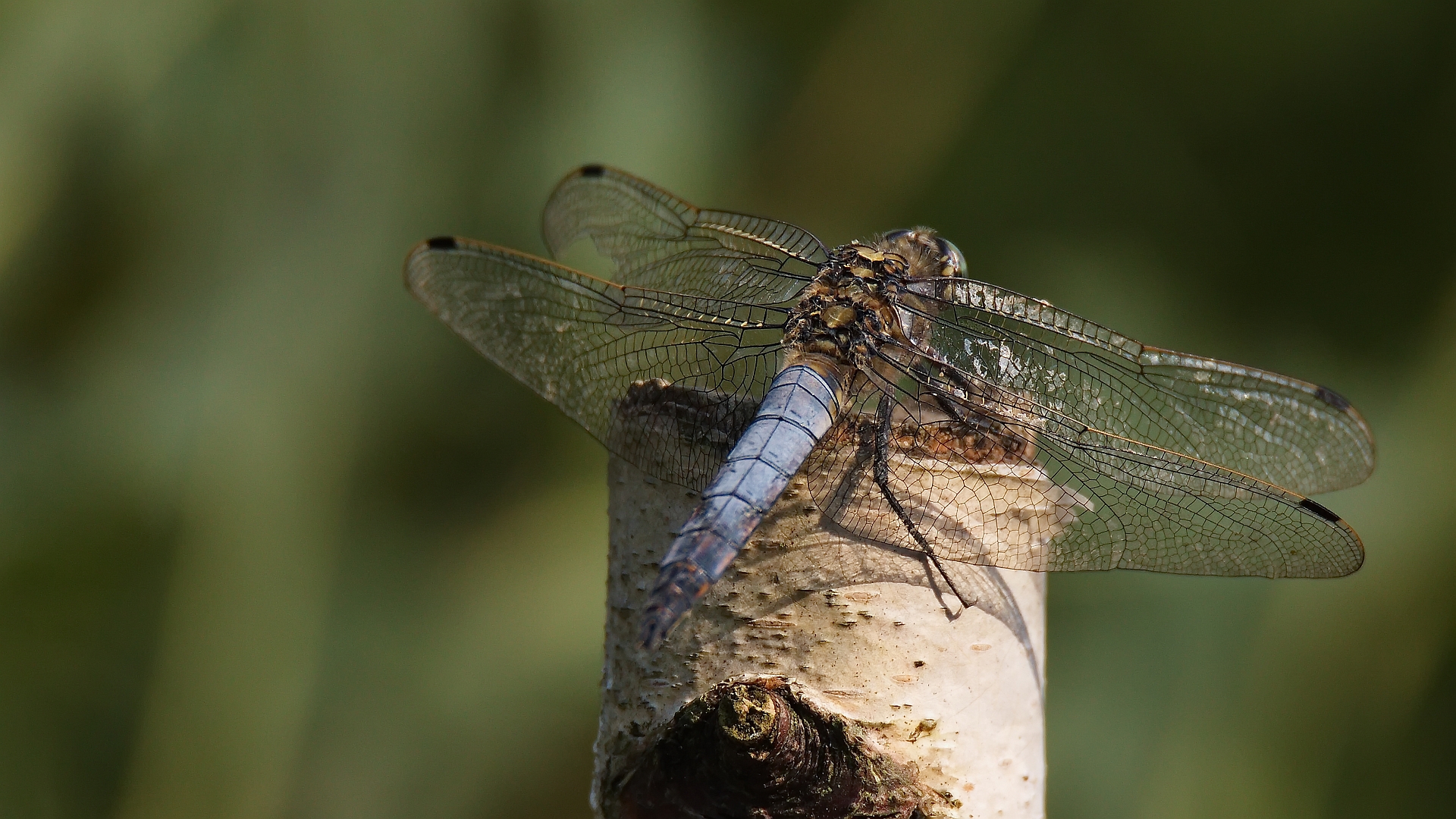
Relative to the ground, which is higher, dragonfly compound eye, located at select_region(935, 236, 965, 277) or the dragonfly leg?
dragonfly compound eye, located at select_region(935, 236, 965, 277)

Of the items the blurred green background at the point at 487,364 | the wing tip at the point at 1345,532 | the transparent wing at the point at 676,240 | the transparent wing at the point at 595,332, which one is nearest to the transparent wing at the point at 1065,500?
the wing tip at the point at 1345,532

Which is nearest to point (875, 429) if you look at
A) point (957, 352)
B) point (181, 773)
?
point (957, 352)

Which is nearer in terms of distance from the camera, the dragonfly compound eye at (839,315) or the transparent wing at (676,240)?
the dragonfly compound eye at (839,315)

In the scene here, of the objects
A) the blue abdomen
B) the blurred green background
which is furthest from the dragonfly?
the blurred green background

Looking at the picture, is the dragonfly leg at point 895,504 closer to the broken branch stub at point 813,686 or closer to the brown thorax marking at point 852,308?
the broken branch stub at point 813,686

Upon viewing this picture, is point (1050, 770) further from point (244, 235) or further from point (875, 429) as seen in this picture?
point (244, 235)

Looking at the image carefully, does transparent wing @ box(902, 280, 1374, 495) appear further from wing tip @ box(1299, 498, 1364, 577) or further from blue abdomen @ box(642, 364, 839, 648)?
blue abdomen @ box(642, 364, 839, 648)

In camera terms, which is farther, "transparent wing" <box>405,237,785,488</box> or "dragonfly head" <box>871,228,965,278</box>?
"dragonfly head" <box>871,228,965,278</box>
